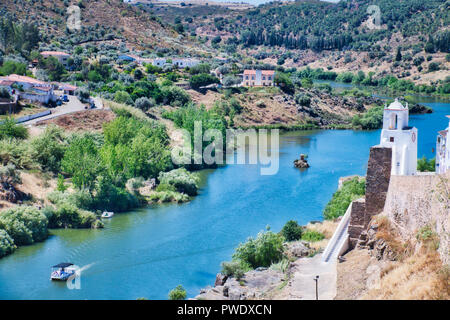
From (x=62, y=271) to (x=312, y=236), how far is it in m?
10.8

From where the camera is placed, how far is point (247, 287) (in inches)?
886

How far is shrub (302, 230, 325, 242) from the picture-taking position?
27984 millimetres

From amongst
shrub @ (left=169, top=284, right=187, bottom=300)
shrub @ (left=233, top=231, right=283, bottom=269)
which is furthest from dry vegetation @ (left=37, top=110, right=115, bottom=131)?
shrub @ (left=169, top=284, right=187, bottom=300)

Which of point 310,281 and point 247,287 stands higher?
point 310,281

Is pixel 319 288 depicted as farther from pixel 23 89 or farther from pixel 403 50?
pixel 403 50

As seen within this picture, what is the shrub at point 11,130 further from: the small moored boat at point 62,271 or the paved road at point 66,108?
the small moored boat at point 62,271

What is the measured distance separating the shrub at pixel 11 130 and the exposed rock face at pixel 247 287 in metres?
21.3

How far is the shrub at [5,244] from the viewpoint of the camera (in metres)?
27.3

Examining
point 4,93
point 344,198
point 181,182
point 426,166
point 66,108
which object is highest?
point 4,93

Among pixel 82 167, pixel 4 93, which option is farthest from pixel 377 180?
pixel 4 93

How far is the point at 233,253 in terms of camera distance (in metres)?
28.2

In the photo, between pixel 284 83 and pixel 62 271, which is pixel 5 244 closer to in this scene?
pixel 62 271

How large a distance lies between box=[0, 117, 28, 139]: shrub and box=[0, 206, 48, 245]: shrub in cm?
1048

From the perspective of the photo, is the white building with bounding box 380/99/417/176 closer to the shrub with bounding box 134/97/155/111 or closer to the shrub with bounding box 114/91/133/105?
the shrub with bounding box 134/97/155/111
